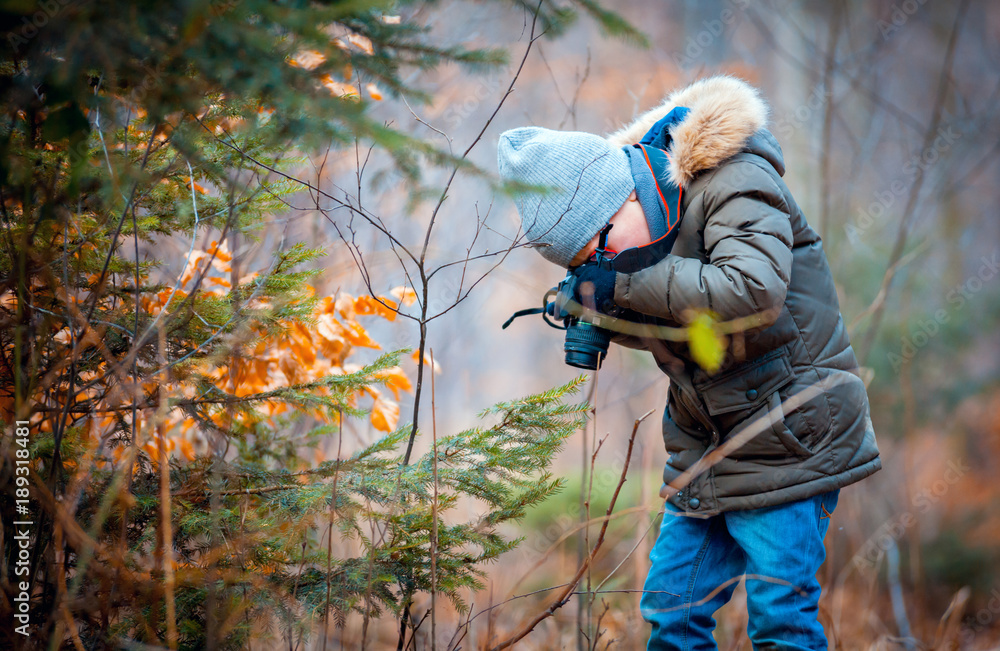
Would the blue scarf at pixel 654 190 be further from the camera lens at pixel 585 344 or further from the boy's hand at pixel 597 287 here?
the camera lens at pixel 585 344

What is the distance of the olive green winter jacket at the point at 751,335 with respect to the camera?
5.08 ft

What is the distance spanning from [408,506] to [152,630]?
61cm

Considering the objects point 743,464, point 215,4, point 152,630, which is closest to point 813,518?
point 743,464

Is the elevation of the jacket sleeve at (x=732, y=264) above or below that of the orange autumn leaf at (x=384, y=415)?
above

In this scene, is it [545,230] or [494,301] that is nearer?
[545,230]

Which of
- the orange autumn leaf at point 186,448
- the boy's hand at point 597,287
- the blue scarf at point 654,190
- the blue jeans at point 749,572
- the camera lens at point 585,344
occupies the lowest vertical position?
the blue jeans at point 749,572

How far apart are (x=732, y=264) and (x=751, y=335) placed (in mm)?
236

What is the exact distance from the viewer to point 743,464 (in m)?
1.67

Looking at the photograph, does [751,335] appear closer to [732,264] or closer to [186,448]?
[732,264]

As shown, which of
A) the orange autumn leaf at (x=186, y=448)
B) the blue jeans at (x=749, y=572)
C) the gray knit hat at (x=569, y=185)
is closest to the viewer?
the blue jeans at (x=749, y=572)

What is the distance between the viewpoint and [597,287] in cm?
164

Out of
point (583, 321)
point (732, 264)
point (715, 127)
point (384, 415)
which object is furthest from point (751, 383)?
point (384, 415)

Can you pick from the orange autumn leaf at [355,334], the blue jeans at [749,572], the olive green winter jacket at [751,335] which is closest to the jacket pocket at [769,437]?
the olive green winter jacket at [751,335]

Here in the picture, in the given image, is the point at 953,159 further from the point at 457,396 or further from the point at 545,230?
the point at 457,396
